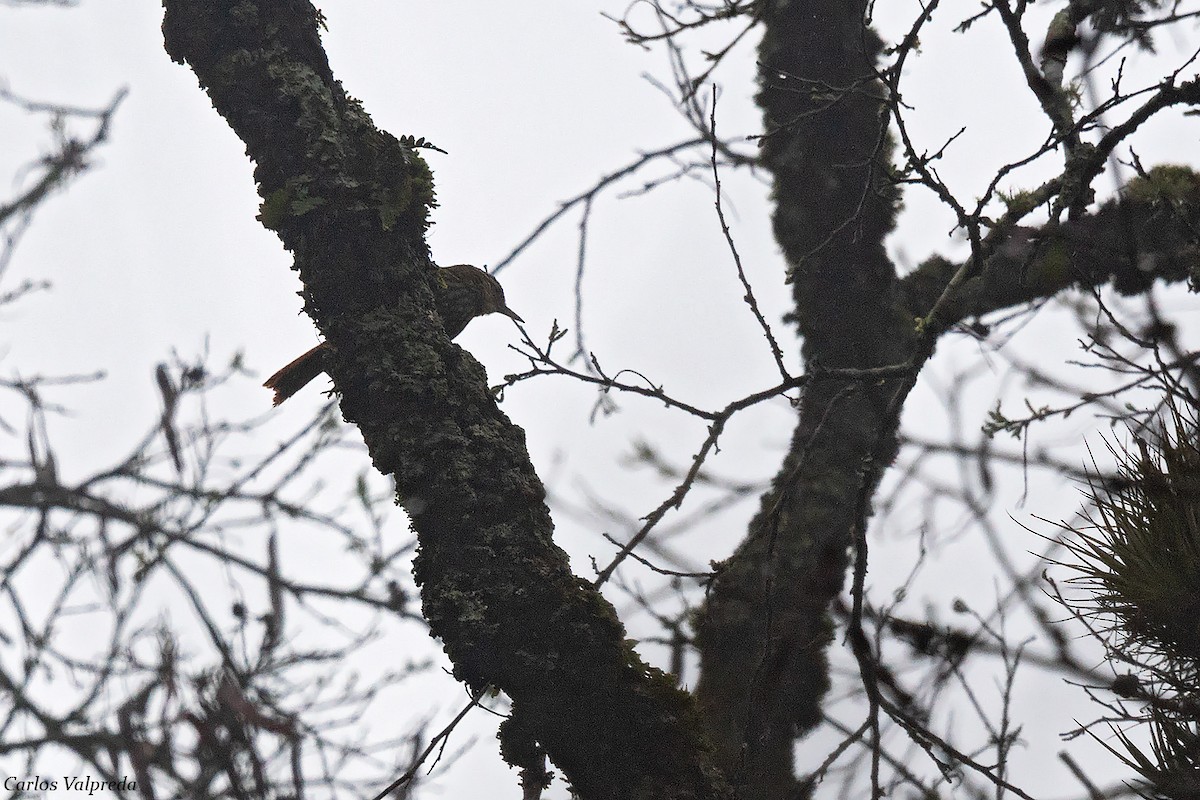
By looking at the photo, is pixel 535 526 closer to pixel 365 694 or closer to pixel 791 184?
pixel 365 694

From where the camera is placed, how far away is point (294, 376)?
366 cm

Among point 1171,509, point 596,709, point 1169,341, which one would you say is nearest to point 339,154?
point 596,709

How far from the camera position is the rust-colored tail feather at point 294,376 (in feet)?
11.9

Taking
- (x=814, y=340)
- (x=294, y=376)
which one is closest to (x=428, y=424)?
(x=294, y=376)

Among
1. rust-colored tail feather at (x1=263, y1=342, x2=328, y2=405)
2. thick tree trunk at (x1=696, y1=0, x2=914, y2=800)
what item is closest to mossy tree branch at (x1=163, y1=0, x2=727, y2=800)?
thick tree trunk at (x1=696, y1=0, x2=914, y2=800)

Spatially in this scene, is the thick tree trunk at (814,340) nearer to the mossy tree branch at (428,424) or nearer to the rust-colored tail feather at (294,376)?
the mossy tree branch at (428,424)

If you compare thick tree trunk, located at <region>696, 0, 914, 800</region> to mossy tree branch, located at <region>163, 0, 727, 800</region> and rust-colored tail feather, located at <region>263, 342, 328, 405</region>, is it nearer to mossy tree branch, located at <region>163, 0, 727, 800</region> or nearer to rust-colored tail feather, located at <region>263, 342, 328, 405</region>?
mossy tree branch, located at <region>163, 0, 727, 800</region>

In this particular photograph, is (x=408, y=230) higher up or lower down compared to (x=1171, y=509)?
higher up

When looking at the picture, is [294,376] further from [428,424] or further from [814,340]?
[814,340]

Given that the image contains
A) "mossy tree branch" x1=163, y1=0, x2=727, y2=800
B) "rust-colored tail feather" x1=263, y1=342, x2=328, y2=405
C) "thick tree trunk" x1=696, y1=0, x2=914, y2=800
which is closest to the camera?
→ "mossy tree branch" x1=163, y1=0, x2=727, y2=800

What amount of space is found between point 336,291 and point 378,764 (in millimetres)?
1859

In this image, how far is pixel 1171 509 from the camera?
1922 millimetres

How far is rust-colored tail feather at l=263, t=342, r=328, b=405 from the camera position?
11.9ft

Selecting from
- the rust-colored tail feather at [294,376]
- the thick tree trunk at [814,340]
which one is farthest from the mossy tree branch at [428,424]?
the rust-colored tail feather at [294,376]
